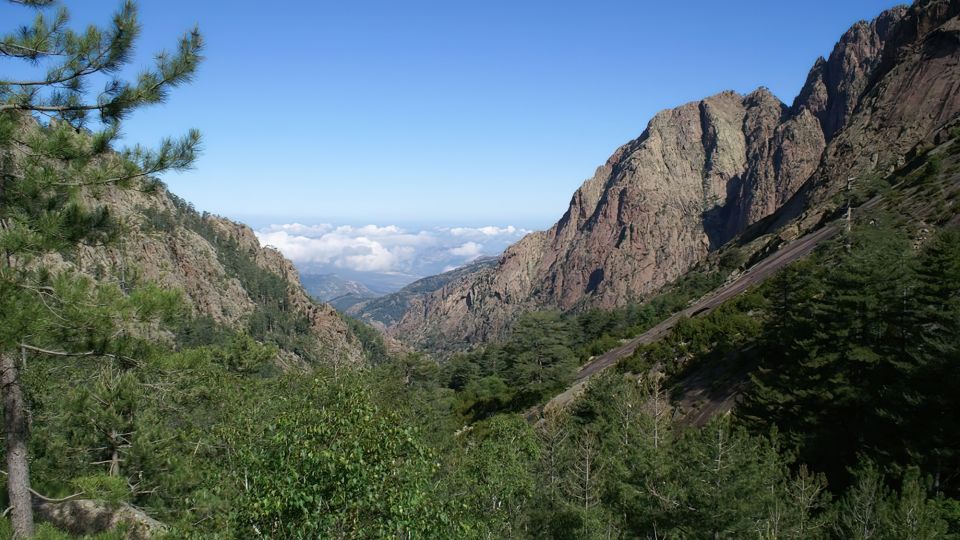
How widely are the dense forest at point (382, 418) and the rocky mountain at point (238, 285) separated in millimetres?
84960

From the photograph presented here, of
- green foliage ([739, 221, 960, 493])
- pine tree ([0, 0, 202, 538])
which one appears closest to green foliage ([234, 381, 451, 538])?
pine tree ([0, 0, 202, 538])

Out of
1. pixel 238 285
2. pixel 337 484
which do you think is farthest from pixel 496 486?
pixel 238 285

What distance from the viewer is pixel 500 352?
294ft

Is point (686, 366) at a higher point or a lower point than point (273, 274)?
lower

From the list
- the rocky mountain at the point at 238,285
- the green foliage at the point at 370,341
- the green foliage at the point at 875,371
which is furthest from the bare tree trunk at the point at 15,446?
the green foliage at the point at 370,341

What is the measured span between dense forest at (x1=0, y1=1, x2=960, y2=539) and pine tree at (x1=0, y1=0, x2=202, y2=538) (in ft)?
0.14

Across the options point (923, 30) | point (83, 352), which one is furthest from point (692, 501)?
point (923, 30)

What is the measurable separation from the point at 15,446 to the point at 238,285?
161 m

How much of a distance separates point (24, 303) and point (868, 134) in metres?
141

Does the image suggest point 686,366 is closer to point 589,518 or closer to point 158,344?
point 589,518

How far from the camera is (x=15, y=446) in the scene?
35.0 ft

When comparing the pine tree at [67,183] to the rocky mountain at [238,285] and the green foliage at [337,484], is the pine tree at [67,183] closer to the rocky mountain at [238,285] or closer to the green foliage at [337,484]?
the green foliage at [337,484]

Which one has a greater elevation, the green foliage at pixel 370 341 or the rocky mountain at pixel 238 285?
the rocky mountain at pixel 238 285

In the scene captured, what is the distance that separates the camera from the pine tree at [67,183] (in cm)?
990
